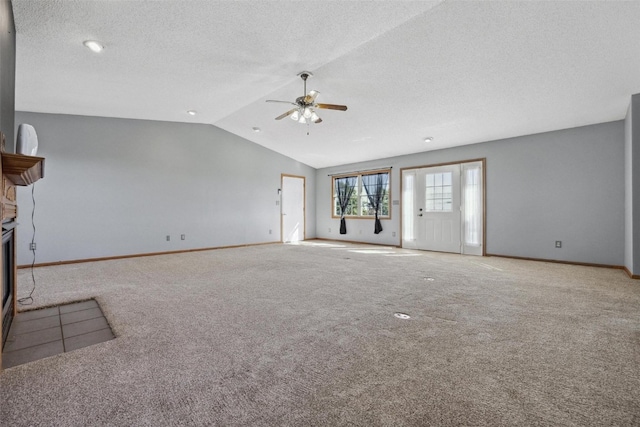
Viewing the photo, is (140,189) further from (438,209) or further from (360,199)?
(438,209)

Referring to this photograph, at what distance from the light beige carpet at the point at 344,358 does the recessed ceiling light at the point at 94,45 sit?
2817 millimetres

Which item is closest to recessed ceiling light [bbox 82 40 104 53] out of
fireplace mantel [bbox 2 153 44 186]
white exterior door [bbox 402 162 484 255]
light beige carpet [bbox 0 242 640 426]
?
fireplace mantel [bbox 2 153 44 186]

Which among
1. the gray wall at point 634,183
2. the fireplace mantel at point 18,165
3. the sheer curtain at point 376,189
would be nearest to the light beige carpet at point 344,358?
the gray wall at point 634,183

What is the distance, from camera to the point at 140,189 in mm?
6418

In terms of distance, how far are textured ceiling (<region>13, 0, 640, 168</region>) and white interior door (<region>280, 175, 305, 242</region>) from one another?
11.3 ft

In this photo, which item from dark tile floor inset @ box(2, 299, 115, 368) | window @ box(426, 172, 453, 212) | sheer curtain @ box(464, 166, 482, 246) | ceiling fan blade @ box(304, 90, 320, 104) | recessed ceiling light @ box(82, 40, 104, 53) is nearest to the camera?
dark tile floor inset @ box(2, 299, 115, 368)

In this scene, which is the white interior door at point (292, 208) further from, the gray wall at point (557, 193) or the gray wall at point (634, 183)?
the gray wall at point (634, 183)

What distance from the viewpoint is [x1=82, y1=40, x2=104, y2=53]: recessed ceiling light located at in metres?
3.22

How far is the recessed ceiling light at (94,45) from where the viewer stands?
3.22 meters

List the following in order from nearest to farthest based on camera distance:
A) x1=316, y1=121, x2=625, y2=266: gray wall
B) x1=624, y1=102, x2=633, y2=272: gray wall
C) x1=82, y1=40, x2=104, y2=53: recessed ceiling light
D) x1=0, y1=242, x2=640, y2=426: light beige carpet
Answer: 1. x1=0, y1=242, x2=640, y2=426: light beige carpet
2. x1=82, y1=40, x2=104, y2=53: recessed ceiling light
3. x1=624, y1=102, x2=633, y2=272: gray wall
4. x1=316, y1=121, x2=625, y2=266: gray wall

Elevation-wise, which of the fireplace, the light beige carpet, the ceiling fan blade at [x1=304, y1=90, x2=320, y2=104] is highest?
the ceiling fan blade at [x1=304, y1=90, x2=320, y2=104]

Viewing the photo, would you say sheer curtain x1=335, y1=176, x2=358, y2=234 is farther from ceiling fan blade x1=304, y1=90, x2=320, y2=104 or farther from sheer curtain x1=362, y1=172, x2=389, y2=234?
ceiling fan blade x1=304, y1=90, x2=320, y2=104

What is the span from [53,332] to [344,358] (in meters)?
2.46

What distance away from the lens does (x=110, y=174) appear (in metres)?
6.06
